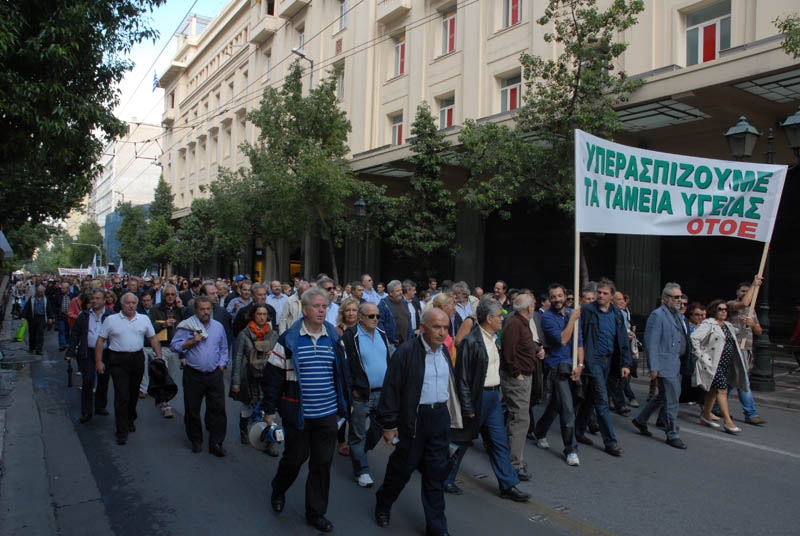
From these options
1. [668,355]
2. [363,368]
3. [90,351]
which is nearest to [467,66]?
[668,355]

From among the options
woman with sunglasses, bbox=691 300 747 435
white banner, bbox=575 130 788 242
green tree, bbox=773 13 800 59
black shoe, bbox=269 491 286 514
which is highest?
green tree, bbox=773 13 800 59

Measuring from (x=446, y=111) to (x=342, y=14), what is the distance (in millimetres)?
9777

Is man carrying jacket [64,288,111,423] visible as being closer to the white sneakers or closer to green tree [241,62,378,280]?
the white sneakers

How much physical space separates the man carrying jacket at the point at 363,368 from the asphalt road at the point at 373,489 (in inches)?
9.0

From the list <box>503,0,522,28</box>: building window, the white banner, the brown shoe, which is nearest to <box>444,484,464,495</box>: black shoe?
the white banner

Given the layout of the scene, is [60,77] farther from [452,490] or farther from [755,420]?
[755,420]

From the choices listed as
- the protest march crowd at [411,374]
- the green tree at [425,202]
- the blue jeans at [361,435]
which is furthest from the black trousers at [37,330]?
the blue jeans at [361,435]

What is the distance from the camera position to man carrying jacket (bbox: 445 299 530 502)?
441 centimetres

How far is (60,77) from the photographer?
656 cm

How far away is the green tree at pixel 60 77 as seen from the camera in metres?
6.00

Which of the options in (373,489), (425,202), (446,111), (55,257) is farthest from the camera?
(55,257)

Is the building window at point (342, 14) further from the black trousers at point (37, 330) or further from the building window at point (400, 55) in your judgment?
the black trousers at point (37, 330)

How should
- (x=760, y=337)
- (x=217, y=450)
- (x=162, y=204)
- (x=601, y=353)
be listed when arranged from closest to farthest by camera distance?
(x=217, y=450)
(x=601, y=353)
(x=760, y=337)
(x=162, y=204)

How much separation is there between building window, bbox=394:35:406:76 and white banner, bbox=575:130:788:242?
730 inches
